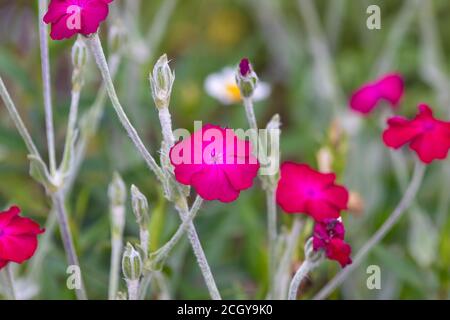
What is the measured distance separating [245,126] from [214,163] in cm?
77

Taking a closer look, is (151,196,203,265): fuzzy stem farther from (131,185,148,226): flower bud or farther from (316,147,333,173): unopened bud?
(316,147,333,173): unopened bud

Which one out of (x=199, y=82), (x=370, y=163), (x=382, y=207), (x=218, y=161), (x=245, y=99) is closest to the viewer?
(x=218, y=161)

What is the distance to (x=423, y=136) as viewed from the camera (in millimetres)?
790

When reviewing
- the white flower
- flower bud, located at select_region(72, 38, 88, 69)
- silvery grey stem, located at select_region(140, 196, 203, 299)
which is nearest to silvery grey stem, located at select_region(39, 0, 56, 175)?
flower bud, located at select_region(72, 38, 88, 69)

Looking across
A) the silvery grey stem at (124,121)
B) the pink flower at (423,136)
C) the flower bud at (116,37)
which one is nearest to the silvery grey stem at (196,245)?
the silvery grey stem at (124,121)

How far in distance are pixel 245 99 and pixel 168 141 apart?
11 cm

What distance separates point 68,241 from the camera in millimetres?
841

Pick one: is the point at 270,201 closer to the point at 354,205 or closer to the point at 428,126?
the point at 428,126

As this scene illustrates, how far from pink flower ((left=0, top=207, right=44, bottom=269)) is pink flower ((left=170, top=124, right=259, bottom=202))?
0.56ft

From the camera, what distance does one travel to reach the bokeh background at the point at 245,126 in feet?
3.59

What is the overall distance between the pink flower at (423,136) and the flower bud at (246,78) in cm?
15

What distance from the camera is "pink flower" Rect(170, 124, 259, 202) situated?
66 centimetres

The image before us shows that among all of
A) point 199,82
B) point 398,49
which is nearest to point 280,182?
point 199,82
